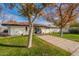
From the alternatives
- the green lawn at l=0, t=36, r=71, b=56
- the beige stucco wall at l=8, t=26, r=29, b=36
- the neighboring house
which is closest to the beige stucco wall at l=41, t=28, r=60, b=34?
the neighboring house

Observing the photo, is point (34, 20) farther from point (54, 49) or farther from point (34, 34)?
point (54, 49)

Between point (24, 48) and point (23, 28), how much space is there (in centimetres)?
34

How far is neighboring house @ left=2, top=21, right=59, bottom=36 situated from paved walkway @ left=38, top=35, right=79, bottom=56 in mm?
112

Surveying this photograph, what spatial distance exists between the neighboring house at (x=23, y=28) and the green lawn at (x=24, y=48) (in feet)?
0.33

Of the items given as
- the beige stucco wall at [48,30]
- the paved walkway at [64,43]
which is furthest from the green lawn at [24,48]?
the beige stucco wall at [48,30]

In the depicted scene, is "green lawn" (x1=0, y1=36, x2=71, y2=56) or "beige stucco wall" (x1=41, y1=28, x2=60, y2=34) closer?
"green lawn" (x1=0, y1=36, x2=71, y2=56)

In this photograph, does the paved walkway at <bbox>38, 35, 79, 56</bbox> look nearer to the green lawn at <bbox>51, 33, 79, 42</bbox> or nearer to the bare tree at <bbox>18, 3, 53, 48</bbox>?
the green lawn at <bbox>51, 33, 79, 42</bbox>

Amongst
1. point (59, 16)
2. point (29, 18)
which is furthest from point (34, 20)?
point (59, 16)

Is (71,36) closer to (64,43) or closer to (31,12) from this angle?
(64,43)

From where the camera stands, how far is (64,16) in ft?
17.5

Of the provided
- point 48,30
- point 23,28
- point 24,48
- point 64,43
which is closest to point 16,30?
point 23,28

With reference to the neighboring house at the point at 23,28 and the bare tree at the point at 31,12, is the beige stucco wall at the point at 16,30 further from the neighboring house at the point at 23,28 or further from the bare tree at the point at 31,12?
the bare tree at the point at 31,12

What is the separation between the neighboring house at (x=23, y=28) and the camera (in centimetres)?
527

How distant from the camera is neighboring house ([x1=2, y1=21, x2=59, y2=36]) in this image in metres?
5.27
